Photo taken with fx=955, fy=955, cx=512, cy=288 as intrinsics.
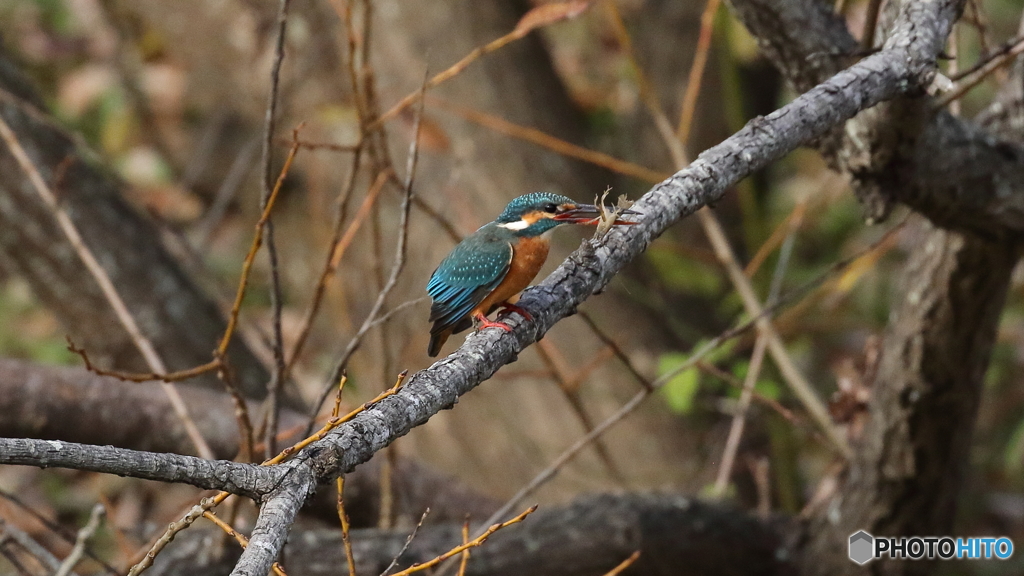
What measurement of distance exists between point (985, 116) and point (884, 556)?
5.23 ft

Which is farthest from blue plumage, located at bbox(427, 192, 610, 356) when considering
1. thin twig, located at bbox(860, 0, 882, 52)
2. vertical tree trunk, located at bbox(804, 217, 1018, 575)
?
vertical tree trunk, located at bbox(804, 217, 1018, 575)

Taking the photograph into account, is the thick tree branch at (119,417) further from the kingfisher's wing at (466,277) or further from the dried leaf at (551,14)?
the dried leaf at (551,14)

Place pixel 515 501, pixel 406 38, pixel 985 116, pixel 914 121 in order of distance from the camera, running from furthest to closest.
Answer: pixel 406 38
pixel 985 116
pixel 515 501
pixel 914 121

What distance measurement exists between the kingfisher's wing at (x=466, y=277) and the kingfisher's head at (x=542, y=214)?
11cm

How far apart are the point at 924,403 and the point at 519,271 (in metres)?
1.73

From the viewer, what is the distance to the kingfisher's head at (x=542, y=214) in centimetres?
236

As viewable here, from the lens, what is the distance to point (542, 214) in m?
2.41

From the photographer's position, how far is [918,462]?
3.35 meters

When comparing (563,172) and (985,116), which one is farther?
(563,172)

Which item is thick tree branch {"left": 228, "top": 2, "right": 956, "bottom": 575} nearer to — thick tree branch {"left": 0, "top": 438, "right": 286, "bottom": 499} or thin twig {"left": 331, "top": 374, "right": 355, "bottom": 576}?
thin twig {"left": 331, "top": 374, "right": 355, "bottom": 576}

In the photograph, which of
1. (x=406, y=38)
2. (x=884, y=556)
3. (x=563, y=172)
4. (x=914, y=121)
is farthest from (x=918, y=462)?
(x=406, y=38)

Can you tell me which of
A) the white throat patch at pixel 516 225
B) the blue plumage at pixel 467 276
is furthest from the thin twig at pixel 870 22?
the blue plumage at pixel 467 276

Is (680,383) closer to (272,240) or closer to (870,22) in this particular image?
(870,22)

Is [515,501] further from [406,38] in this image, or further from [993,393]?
[993,393]
